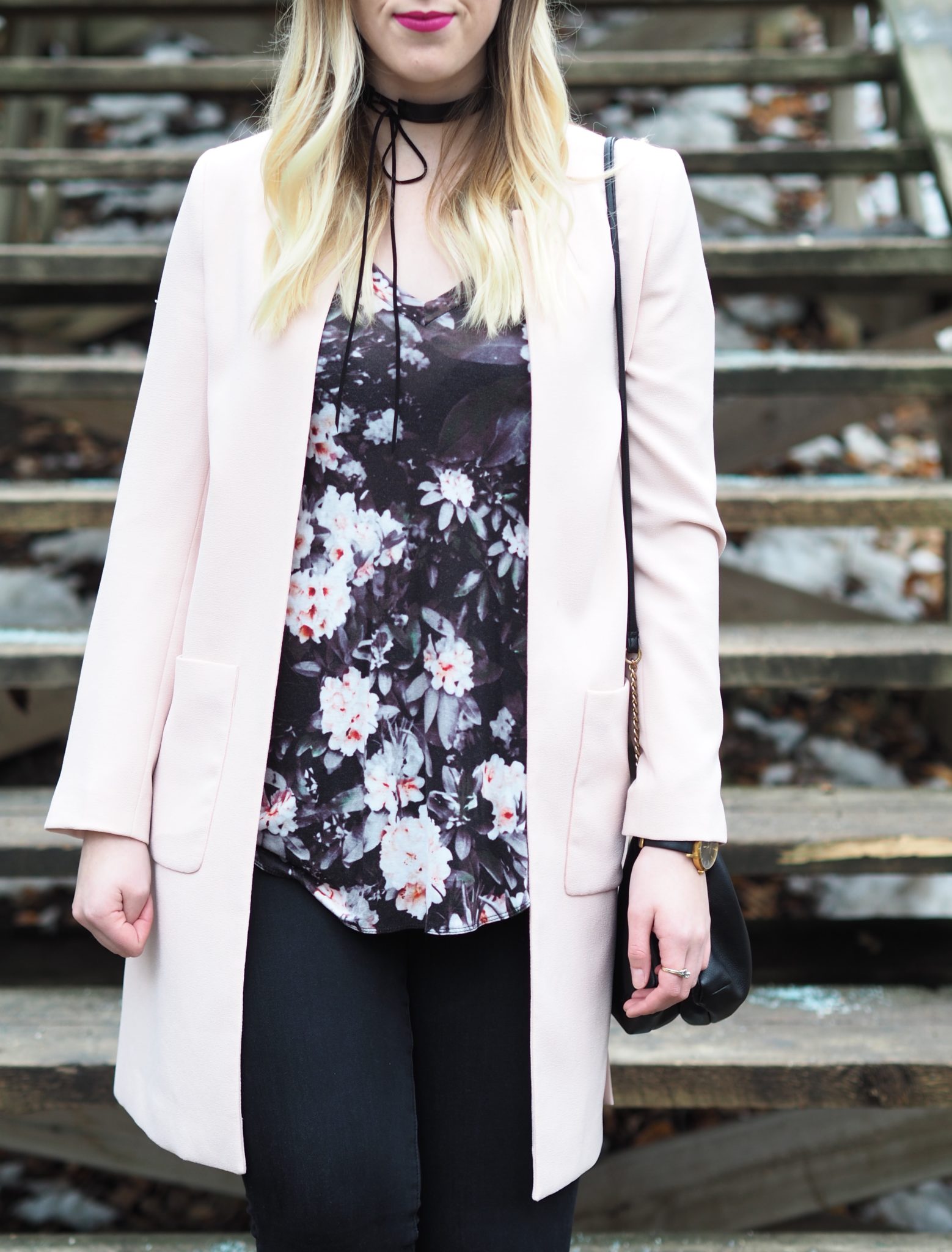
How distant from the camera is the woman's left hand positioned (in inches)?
51.6

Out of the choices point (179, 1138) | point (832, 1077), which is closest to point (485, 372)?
point (179, 1138)

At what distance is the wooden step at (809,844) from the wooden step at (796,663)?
0.84ft

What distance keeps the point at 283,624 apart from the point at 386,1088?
486 millimetres

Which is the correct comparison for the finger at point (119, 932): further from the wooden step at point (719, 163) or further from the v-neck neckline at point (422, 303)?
the wooden step at point (719, 163)

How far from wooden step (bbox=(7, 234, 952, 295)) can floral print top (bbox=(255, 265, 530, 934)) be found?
1.90 metres

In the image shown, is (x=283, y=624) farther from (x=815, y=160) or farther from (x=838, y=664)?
(x=815, y=160)

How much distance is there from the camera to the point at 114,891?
133 centimetres

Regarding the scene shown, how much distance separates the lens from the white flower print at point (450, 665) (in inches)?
51.2

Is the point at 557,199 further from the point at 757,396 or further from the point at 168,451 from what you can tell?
the point at 757,396

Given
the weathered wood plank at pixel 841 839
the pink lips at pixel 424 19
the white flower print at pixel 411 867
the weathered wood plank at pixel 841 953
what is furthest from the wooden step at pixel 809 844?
the pink lips at pixel 424 19

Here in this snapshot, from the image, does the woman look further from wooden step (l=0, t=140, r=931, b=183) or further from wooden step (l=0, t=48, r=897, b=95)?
wooden step (l=0, t=48, r=897, b=95)

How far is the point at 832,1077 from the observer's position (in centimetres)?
193

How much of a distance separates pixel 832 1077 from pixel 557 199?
53.2 inches

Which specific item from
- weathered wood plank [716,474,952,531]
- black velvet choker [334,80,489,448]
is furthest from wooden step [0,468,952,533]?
black velvet choker [334,80,489,448]
